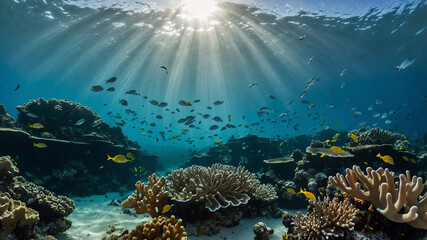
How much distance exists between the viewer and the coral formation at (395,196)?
2809 millimetres

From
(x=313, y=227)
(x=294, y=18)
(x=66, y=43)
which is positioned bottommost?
(x=313, y=227)

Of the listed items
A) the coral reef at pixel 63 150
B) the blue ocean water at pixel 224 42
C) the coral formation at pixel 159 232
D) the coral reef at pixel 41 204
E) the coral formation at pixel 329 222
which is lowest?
the coral formation at pixel 329 222

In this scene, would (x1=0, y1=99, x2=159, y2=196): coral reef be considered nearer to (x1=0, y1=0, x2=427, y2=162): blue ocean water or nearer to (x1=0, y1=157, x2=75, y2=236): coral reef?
(x1=0, y1=157, x2=75, y2=236): coral reef

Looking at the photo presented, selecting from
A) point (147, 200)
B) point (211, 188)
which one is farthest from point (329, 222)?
point (147, 200)

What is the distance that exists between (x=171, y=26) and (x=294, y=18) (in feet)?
41.3

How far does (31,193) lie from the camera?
5332mm

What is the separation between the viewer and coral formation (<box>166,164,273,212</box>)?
4543mm

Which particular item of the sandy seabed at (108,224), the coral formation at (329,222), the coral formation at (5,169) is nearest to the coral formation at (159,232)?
the sandy seabed at (108,224)

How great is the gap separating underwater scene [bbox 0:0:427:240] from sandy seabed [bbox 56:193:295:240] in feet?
0.17

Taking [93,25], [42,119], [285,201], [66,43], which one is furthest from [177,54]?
[285,201]

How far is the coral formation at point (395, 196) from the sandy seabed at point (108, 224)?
2.45m

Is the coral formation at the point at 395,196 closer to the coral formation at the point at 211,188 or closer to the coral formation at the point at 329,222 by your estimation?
the coral formation at the point at 329,222

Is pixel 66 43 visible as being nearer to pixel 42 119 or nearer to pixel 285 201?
pixel 42 119

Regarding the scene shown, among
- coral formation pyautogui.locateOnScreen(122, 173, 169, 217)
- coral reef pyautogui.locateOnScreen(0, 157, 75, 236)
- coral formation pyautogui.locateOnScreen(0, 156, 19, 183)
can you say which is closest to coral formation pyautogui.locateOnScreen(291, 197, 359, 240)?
coral formation pyautogui.locateOnScreen(122, 173, 169, 217)
